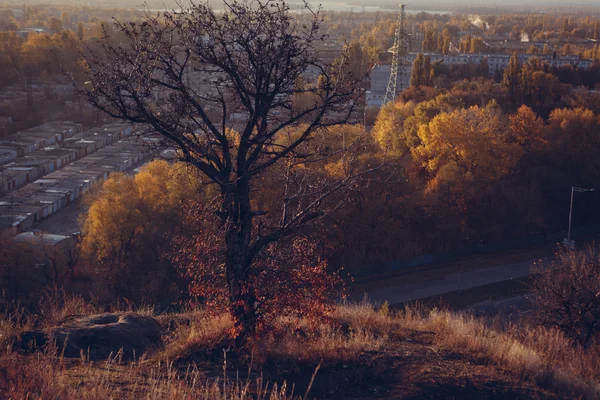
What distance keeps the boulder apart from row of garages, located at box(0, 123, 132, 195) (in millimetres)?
9611

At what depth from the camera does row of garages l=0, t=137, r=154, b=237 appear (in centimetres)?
1173

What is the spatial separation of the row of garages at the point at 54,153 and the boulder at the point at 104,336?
9.61 meters

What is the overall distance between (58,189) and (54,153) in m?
3.77

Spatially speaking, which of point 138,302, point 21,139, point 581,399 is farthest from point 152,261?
point 21,139

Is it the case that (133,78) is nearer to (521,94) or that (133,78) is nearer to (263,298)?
(263,298)

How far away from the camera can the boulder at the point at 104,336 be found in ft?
10.9

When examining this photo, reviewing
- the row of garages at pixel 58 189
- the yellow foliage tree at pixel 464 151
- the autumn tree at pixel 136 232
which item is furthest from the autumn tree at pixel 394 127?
the row of garages at pixel 58 189

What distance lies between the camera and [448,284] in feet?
32.1

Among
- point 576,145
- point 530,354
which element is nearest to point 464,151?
point 576,145

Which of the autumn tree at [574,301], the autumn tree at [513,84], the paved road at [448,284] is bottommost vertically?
the paved road at [448,284]

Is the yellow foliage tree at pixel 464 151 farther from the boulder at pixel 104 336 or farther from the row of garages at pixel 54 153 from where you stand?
the boulder at pixel 104 336

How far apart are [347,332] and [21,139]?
16522mm

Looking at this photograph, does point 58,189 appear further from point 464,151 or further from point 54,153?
point 464,151

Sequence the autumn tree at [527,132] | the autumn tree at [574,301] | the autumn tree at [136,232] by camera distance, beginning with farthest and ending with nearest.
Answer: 1. the autumn tree at [527,132]
2. the autumn tree at [136,232]
3. the autumn tree at [574,301]
